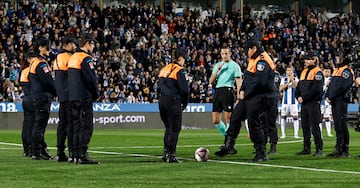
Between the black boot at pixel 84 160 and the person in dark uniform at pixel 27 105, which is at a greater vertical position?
the person in dark uniform at pixel 27 105

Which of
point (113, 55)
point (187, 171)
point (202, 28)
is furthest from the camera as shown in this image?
point (202, 28)

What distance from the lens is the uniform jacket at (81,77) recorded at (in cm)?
1520

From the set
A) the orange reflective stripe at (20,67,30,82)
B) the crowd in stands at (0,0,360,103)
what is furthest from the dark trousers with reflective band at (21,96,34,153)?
the crowd in stands at (0,0,360,103)

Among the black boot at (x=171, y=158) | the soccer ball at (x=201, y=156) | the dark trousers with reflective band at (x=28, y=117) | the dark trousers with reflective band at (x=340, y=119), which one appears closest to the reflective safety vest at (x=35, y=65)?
the dark trousers with reflective band at (x=28, y=117)

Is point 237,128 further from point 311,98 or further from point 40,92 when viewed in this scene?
point 40,92

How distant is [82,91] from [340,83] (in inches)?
233

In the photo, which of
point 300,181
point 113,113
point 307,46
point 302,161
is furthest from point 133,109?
point 300,181

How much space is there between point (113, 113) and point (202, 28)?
12.4 m

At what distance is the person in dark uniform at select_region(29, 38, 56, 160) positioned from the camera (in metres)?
16.9

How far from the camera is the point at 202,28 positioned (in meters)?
49.4

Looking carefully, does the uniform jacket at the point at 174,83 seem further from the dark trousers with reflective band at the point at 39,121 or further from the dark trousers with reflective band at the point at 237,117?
the dark trousers with reflective band at the point at 39,121

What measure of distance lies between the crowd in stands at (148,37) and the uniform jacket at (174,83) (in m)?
19.2

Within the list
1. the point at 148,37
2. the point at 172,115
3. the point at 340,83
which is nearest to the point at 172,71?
the point at 172,115

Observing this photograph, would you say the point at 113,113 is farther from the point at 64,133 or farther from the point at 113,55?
the point at 64,133
